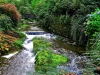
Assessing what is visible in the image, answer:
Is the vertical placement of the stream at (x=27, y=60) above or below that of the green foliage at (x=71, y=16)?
below

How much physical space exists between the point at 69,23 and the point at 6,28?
512cm

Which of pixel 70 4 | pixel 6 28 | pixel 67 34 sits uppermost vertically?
pixel 70 4

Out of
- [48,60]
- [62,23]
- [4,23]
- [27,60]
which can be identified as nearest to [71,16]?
[62,23]

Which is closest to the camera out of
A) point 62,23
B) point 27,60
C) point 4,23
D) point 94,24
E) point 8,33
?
point 94,24

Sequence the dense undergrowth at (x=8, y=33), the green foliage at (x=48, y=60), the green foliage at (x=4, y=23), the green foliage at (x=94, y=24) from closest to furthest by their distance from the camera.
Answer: the green foliage at (x=48, y=60) → the green foliage at (x=94, y=24) → the dense undergrowth at (x=8, y=33) → the green foliage at (x=4, y=23)

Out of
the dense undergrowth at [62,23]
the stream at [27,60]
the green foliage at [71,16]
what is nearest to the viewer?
the stream at [27,60]

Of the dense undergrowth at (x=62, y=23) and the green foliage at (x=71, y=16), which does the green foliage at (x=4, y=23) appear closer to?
the dense undergrowth at (x=62, y=23)

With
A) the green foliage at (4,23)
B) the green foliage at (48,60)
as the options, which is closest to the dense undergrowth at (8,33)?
A: the green foliage at (4,23)

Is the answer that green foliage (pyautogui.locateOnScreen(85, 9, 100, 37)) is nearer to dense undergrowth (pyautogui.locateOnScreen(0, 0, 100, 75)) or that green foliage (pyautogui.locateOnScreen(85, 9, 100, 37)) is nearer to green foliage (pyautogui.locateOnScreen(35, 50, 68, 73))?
dense undergrowth (pyautogui.locateOnScreen(0, 0, 100, 75))

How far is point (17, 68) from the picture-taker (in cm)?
959

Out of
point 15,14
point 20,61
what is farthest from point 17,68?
point 15,14

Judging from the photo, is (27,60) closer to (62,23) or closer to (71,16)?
(71,16)

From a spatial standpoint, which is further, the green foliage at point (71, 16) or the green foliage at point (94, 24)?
the green foliage at point (71, 16)

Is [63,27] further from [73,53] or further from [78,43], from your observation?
[73,53]
